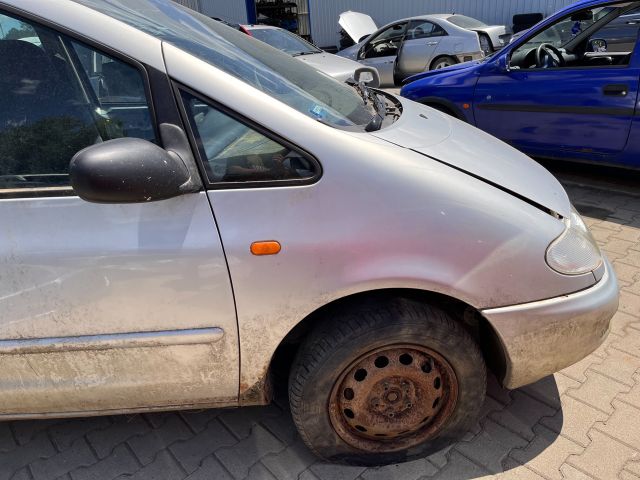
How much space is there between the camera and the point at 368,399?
1.80 m

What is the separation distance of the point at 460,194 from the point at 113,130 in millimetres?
1111

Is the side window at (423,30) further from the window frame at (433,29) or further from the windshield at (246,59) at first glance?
the windshield at (246,59)

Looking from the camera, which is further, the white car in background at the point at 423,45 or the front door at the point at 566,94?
the white car in background at the point at 423,45

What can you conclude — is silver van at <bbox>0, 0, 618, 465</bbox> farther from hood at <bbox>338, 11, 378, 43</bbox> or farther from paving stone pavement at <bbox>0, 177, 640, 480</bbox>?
hood at <bbox>338, 11, 378, 43</bbox>

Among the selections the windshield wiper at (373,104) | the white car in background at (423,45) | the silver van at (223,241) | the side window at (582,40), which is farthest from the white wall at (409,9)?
the silver van at (223,241)

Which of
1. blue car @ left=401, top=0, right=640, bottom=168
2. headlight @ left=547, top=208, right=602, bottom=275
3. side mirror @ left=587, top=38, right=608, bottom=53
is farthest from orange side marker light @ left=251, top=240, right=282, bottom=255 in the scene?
side mirror @ left=587, top=38, right=608, bottom=53

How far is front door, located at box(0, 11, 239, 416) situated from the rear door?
8766mm

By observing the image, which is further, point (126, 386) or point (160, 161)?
point (126, 386)

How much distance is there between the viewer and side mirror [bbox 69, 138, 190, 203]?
1342 millimetres

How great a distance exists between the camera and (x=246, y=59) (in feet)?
6.02

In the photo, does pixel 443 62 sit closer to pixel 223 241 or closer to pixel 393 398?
pixel 393 398

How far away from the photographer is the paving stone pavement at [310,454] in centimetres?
191

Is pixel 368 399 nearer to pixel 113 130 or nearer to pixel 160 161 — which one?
pixel 160 161

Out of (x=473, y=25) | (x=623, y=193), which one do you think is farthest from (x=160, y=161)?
(x=473, y=25)
